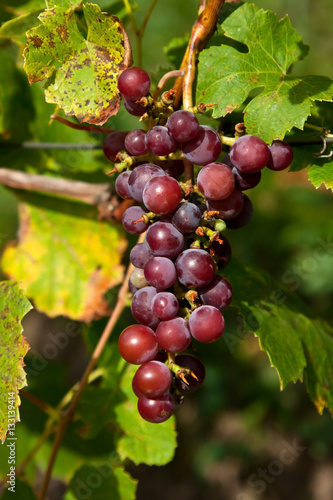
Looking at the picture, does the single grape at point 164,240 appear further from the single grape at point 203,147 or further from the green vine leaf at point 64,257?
the green vine leaf at point 64,257

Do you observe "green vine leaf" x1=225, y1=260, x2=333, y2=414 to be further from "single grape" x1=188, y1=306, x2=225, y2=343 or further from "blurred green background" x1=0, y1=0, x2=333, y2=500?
"blurred green background" x1=0, y1=0, x2=333, y2=500

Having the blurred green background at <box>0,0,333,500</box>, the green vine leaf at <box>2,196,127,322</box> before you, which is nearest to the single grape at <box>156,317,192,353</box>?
the green vine leaf at <box>2,196,127,322</box>

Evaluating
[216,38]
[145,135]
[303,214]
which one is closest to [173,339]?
[145,135]

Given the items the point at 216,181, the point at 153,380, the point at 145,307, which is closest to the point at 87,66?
the point at 216,181

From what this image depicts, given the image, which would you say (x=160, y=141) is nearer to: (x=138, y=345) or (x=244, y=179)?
(x=244, y=179)

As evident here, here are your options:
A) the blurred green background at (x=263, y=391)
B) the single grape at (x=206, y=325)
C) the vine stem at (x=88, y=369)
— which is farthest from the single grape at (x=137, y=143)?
the blurred green background at (x=263, y=391)

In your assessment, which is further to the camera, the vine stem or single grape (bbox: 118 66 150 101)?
the vine stem

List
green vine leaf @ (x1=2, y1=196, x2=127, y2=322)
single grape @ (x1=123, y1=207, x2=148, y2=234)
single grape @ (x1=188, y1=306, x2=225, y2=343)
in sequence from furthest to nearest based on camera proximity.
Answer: green vine leaf @ (x1=2, y1=196, x2=127, y2=322) < single grape @ (x1=123, y1=207, x2=148, y2=234) < single grape @ (x1=188, y1=306, x2=225, y2=343)
